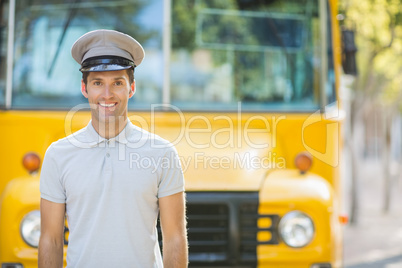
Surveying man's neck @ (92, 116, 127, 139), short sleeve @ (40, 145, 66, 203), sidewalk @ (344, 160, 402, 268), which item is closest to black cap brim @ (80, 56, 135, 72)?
man's neck @ (92, 116, 127, 139)

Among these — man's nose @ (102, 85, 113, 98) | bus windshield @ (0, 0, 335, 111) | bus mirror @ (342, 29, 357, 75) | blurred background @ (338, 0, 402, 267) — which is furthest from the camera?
blurred background @ (338, 0, 402, 267)

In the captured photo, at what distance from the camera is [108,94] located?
2422 mm

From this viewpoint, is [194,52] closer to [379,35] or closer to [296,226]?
[296,226]

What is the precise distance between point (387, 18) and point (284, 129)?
19.6 feet

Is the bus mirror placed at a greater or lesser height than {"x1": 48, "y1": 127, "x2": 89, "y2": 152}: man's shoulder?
greater

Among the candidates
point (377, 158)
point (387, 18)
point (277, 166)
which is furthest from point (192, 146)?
point (377, 158)

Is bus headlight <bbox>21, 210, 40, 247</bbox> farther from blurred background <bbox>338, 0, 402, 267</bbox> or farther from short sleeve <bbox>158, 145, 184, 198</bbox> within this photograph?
blurred background <bbox>338, 0, 402, 267</bbox>

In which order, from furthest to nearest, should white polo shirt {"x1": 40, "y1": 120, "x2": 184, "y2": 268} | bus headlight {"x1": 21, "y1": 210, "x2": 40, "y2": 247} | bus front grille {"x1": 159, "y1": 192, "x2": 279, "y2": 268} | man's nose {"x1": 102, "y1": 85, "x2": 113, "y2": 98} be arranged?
bus front grille {"x1": 159, "y1": 192, "x2": 279, "y2": 268}, bus headlight {"x1": 21, "y1": 210, "x2": 40, "y2": 247}, man's nose {"x1": 102, "y1": 85, "x2": 113, "y2": 98}, white polo shirt {"x1": 40, "y1": 120, "x2": 184, "y2": 268}

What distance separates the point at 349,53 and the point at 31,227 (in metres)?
2.82

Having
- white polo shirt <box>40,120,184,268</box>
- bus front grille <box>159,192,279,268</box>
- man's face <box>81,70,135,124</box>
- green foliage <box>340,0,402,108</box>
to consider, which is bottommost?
bus front grille <box>159,192,279,268</box>

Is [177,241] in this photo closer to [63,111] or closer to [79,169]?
[79,169]

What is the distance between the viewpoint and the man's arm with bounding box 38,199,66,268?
7.77ft

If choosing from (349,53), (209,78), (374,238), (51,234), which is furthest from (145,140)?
(374,238)

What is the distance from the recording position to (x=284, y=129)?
176 inches
